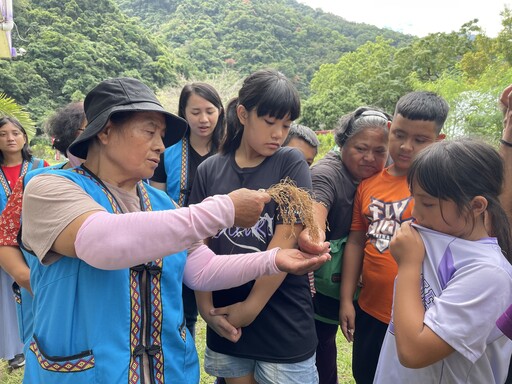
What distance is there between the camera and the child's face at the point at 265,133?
210 centimetres

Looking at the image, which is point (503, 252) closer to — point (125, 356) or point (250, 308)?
point (250, 308)

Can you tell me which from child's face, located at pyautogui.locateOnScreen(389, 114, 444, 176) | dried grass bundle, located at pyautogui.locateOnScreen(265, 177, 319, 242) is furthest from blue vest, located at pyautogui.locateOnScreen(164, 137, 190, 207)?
child's face, located at pyautogui.locateOnScreen(389, 114, 444, 176)

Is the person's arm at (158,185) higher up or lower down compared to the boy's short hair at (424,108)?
lower down

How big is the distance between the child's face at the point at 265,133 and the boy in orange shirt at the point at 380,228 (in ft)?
2.07

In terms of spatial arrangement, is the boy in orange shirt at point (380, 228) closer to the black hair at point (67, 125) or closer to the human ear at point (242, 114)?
the human ear at point (242, 114)

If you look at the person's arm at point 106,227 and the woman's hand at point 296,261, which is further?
the woman's hand at point 296,261

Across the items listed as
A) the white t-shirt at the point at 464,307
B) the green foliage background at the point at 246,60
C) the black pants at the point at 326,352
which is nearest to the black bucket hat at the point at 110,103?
the white t-shirt at the point at 464,307

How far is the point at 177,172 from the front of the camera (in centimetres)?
311

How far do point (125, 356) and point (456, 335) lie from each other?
3.70ft

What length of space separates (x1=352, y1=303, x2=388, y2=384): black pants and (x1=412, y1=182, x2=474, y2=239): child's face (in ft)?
2.77

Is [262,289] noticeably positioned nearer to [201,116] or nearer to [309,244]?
[309,244]

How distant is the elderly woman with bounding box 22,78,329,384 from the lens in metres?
1.38

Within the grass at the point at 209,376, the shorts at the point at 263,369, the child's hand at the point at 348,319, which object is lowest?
the grass at the point at 209,376

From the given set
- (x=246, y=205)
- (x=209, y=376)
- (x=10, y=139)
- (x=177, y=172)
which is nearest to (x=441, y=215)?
(x=246, y=205)
